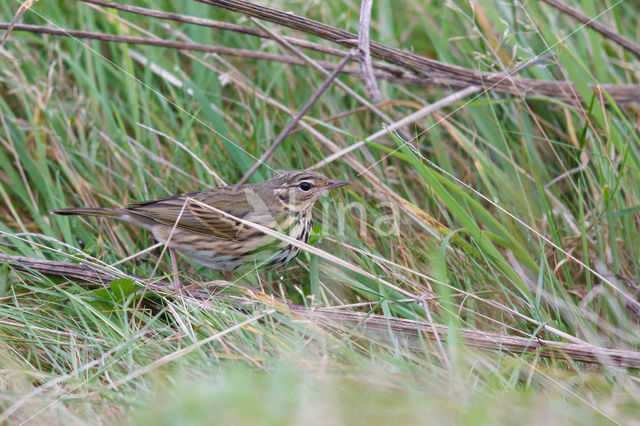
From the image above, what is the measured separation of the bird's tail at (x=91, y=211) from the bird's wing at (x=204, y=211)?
90mm

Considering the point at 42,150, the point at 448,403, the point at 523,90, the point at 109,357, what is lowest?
the point at 109,357

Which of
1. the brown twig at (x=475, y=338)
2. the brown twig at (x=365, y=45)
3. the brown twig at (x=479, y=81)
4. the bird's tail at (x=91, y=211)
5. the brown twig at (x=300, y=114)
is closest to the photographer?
the brown twig at (x=475, y=338)

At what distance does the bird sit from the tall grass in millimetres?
150

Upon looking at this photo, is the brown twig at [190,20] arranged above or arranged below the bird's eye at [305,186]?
above

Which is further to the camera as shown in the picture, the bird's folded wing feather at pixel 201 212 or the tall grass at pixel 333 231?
the bird's folded wing feather at pixel 201 212

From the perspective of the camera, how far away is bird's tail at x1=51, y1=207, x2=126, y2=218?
144 inches

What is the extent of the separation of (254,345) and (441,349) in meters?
0.69

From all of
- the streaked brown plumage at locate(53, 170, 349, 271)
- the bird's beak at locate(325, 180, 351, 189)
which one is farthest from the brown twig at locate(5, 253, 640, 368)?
the bird's beak at locate(325, 180, 351, 189)

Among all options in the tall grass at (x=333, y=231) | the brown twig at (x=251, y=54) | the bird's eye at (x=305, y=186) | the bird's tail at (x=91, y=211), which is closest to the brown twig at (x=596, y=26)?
the tall grass at (x=333, y=231)

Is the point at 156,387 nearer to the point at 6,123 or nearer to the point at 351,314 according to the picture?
the point at 351,314

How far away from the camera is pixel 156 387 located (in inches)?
92.2

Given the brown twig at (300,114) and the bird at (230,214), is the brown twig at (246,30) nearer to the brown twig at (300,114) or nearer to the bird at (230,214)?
the brown twig at (300,114)

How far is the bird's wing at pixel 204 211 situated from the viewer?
3713 millimetres

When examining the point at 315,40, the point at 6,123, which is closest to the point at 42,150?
the point at 6,123
